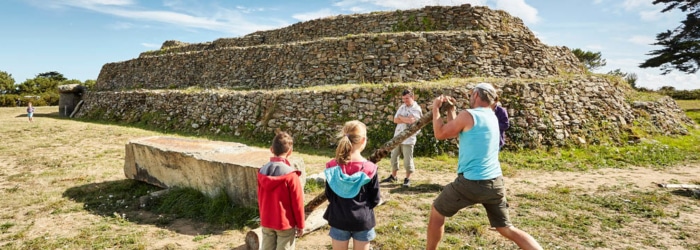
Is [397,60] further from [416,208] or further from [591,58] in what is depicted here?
[591,58]

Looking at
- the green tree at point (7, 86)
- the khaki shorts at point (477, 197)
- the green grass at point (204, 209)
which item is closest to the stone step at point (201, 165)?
the green grass at point (204, 209)

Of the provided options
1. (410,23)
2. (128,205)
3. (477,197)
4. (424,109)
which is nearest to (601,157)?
(424,109)

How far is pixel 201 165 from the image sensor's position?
19.2 feet

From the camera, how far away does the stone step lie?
5296mm

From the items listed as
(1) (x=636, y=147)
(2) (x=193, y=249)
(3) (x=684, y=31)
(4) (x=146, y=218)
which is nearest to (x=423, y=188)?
(2) (x=193, y=249)

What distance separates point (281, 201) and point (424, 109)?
25.9 ft

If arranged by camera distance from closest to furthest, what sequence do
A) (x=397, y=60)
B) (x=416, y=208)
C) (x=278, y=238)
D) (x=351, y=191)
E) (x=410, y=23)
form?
1. (x=351, y=191)
2. (x=278, y=238)
3. (x=416, y=208)
4. (x=397, y=60)
5. (x=410, y=23)

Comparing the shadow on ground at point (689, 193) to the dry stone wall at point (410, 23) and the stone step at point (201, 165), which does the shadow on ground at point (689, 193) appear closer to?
the stone step at point (201, 165)

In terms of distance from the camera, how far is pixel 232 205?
548 centimetres

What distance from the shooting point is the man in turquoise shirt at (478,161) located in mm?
3287

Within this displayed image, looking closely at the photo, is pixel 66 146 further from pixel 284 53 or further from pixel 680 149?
pixel 680 149

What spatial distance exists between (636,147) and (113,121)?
22742 mm

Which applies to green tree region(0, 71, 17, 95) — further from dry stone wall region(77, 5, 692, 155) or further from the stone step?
the stone step

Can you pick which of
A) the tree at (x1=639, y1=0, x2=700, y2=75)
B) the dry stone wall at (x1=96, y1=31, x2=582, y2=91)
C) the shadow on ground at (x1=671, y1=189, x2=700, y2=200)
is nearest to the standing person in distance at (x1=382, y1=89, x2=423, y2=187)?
the shadow on ground at (x1=671, y1=189, x2=700, y2=200)
